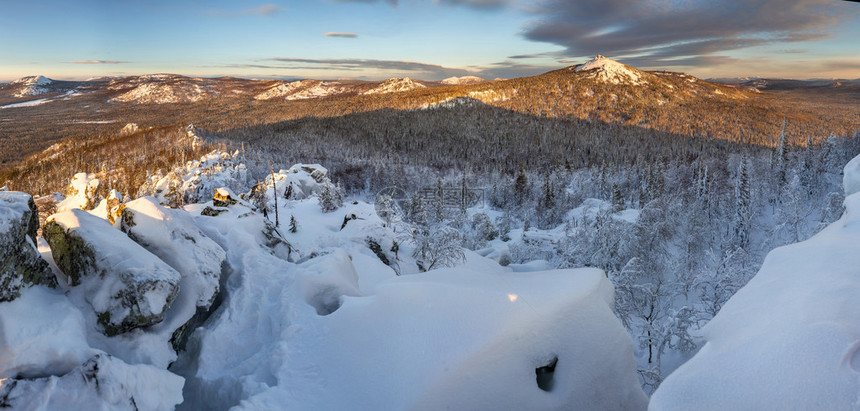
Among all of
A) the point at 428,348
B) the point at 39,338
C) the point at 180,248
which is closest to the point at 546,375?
the point at 428,348

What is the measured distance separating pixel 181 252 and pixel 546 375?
936 centimetres

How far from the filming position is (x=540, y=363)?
770cm

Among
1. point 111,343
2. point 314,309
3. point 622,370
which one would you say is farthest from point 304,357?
point 622,370

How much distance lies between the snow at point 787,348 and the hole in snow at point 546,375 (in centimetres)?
261

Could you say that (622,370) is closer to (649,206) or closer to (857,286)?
(857,286)

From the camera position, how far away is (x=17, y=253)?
7.23m

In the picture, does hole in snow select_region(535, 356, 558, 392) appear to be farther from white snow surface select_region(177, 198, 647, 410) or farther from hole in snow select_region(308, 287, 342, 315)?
hole in snow select_region(308, 287, 342, 315)

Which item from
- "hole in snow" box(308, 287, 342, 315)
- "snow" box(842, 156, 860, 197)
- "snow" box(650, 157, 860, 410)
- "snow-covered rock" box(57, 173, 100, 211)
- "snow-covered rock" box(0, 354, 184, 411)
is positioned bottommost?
"snow-covered rock" box(57, 173, 100, 211)

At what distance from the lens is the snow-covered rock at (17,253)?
6.78 m

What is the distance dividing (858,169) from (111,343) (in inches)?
853

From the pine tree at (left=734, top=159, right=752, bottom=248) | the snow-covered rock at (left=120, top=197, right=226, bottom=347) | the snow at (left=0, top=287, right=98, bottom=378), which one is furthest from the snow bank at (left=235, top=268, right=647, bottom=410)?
the pine tree at (left=734, top=159, right=752, bottom=248)

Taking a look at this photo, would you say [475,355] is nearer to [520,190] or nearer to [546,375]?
[546,375]

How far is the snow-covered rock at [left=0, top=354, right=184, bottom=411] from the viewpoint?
5770mm

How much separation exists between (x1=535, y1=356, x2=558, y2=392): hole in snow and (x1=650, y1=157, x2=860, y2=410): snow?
2.61 meters
